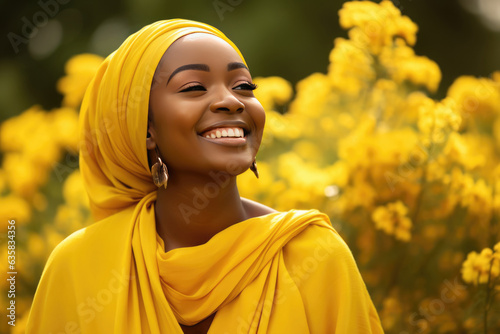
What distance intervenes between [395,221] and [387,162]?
0.28 m

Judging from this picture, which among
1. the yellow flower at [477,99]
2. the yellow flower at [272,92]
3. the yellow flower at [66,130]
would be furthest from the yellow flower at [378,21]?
the yellow flower at [66,130]

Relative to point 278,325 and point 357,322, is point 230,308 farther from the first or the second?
point 357,322

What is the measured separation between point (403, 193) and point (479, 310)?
2.01 ft

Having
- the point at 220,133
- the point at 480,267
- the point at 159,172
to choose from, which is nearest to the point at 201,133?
the point at 220,133

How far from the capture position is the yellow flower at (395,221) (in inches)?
115

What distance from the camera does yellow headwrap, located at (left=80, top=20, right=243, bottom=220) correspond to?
2.13m

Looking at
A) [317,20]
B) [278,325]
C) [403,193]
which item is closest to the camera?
[278,325]

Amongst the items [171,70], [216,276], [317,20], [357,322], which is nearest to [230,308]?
[216,276]

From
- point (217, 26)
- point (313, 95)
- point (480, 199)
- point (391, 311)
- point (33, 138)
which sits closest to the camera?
point (480, 199)

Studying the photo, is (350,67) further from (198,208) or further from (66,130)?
(66,130)

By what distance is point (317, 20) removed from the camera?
405 centimetres

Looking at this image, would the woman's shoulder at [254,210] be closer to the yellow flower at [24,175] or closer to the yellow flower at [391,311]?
the yellow flower at [391,311]

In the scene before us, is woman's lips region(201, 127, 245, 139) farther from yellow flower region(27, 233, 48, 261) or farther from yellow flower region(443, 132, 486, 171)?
yellow flower region(27, 233, 48, 261)

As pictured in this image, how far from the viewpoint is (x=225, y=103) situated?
2000mm
